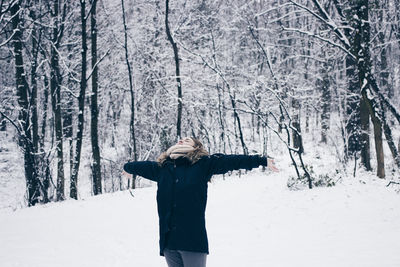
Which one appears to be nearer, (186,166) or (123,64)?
(186,166)

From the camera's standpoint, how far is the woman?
106 inches

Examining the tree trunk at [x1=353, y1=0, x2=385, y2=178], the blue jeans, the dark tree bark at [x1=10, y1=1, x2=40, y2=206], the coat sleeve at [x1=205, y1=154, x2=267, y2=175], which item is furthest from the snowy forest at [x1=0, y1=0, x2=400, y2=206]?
the blue jeans

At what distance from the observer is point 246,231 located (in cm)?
726

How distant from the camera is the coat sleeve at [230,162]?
2863 mm

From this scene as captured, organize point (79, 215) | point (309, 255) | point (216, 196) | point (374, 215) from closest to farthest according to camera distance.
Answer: point (309, 255)
point (374, 215)
point (79, 215)
point (216, 196)

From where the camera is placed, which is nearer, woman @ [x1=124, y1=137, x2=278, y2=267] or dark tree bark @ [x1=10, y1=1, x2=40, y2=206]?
woman @ [x1=124, y1=137, x2=278, y2=267]

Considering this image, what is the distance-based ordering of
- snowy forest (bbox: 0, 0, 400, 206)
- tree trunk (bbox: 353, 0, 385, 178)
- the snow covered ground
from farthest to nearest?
snowy forest (bbox: 0, 0, 400, 206), tree trunk (bbox: 353, 0, 385, 178), the snow covered ground

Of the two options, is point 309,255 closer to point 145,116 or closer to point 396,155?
point 396,155

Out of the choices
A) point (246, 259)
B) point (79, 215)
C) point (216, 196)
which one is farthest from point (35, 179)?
point (246, 259)

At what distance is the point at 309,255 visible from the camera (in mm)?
5531

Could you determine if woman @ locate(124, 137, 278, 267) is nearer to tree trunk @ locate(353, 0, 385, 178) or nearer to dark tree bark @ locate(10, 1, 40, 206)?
tree trunk @ locate(353, 0, 385, 178)

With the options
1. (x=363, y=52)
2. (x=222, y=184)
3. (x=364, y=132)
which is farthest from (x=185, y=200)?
(x=222, y=184)

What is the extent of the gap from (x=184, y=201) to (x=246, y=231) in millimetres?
4964

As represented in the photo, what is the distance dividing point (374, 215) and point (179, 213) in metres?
6.11
